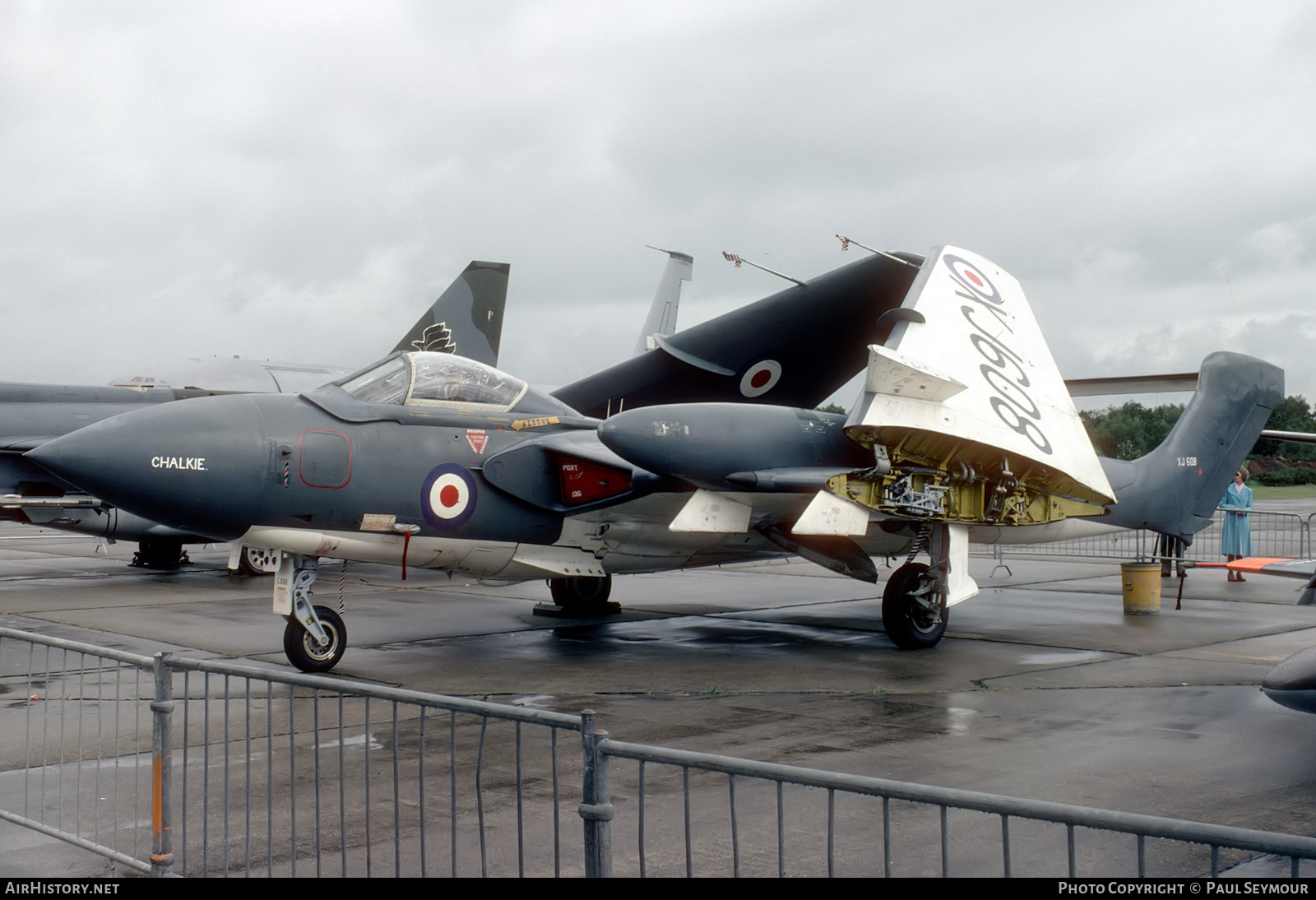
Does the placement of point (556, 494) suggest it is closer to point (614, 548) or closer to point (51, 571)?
point (614, 548)

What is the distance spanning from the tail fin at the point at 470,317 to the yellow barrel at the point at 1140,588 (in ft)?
39.9

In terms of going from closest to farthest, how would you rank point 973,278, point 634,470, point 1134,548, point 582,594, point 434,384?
point 434,384 < point 634,470 < point 973,278 < point 582,594 < point 1134,548

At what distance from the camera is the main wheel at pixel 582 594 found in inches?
525

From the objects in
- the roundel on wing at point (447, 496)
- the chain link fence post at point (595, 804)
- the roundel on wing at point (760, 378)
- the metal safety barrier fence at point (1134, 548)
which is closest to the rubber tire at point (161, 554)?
the roundel on wing at point (760, 378)

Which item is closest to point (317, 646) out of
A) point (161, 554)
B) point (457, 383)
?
point (457, 383)

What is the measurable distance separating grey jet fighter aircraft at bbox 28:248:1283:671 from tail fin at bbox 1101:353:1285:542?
59cm

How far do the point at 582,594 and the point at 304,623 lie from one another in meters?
4.90

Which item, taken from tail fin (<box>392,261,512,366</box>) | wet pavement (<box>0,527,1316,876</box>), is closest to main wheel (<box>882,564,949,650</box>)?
wet pavement (<box>0,527,1316,876</box>)

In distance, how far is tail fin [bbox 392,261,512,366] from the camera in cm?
2050

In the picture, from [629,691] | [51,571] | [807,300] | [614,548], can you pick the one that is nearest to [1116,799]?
[629,691]

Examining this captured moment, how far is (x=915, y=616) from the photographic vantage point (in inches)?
418

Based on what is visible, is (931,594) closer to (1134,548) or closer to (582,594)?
(582,594)

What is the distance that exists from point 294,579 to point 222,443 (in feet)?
4.21

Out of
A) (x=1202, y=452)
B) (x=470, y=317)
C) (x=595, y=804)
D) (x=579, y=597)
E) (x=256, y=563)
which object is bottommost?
(x=579, y=597)
